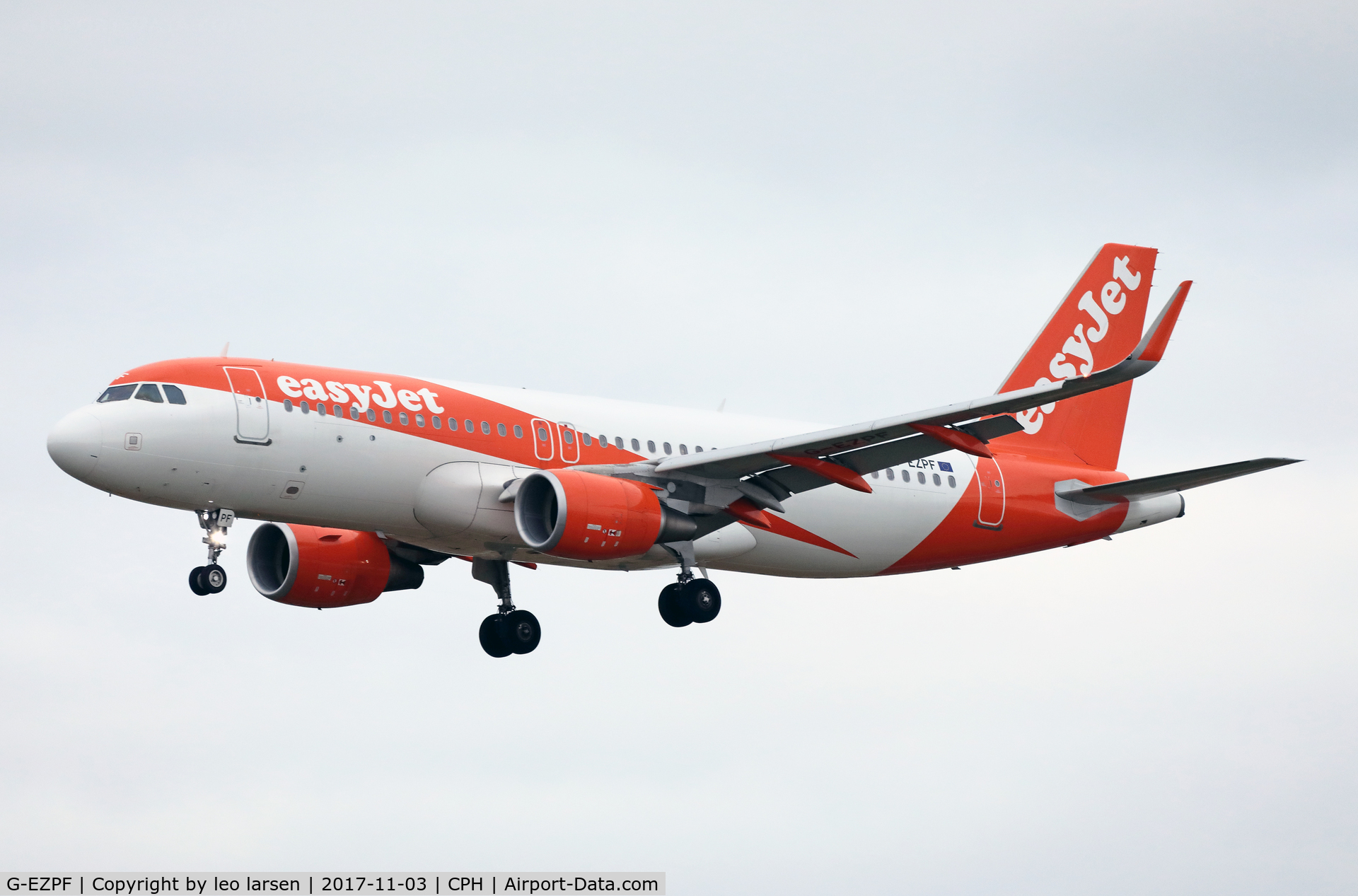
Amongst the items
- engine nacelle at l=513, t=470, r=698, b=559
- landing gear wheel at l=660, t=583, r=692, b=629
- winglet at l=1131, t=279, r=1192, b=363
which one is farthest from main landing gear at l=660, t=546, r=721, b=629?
winglet at l=1131, t=279, r=1192, b=363

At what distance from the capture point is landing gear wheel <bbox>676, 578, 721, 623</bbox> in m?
35.0

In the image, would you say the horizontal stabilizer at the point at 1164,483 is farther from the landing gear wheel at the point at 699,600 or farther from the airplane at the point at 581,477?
the landing gear wheel at the point at 699,600

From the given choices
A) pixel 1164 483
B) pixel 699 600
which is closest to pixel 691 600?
pixel 699 600

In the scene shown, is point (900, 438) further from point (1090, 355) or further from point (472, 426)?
point (1090, 355)

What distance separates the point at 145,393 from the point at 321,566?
24.1 feet

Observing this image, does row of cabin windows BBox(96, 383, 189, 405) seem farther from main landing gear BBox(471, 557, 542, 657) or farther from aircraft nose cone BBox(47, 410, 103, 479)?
main landing gear BBox(471, 557, 542, 657)

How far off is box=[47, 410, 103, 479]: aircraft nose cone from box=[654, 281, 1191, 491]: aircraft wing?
413 inches

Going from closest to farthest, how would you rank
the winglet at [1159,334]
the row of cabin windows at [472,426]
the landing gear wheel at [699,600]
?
the winglet at [1159,334]
the row of cabin windows at [472,426]
the landing gear wheel at [699,600]

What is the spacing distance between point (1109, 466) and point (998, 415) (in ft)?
37.9

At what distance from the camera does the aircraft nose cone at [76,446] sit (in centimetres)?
2961

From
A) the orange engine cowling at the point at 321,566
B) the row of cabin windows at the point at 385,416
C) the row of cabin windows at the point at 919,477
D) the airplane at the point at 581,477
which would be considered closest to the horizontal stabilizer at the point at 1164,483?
the airplane at the point at 581,477

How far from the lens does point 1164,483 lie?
37.0 meters

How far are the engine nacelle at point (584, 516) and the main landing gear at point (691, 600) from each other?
7.44ft

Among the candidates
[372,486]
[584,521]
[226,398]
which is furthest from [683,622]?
[226,398]
